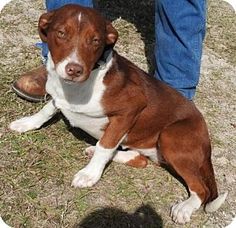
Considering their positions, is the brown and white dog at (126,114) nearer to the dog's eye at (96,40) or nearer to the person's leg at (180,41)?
the dog's eye at (96,40)

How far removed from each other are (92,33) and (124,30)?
291 centimetres

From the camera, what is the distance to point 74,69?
3.30 m

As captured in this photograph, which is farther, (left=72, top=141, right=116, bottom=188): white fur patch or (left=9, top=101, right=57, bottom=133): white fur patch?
(left=9, top=101, right=57, bottom=133): white fur patch

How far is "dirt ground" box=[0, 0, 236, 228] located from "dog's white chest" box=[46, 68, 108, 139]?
391 mm

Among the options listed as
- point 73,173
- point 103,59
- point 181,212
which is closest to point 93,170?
point 73,173

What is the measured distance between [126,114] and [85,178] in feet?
1.85

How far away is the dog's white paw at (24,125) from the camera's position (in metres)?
4.37

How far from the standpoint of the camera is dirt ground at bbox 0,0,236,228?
3729 mm

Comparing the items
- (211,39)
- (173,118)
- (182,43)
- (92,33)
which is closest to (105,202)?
(173,118)

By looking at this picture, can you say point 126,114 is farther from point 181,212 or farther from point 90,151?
point 181,212

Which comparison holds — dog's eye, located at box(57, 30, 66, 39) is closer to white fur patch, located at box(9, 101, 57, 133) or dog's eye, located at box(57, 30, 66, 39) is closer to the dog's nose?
the dog's nose

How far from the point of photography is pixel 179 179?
13.9 ft

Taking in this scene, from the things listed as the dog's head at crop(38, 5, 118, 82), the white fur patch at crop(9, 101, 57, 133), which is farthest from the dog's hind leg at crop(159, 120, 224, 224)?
the white fur patch at crop(9, 101, 57, 133)

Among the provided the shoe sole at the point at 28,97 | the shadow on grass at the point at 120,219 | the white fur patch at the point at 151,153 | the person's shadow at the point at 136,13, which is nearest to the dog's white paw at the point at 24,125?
the shoe sole at the point at 28,97
